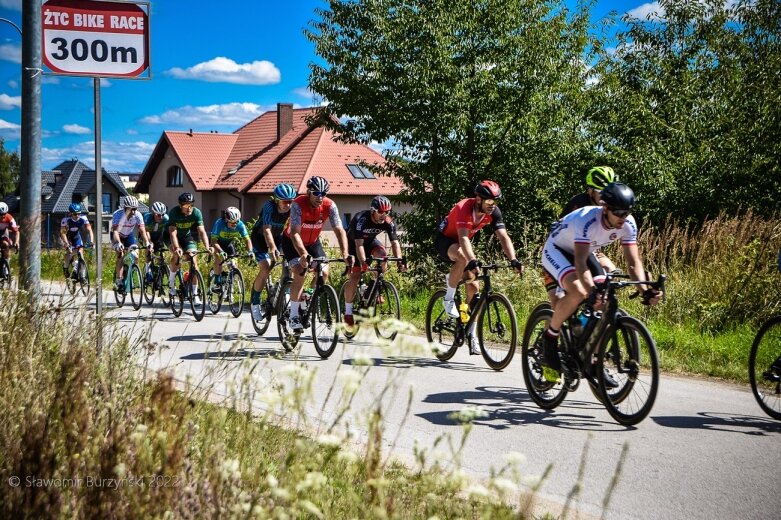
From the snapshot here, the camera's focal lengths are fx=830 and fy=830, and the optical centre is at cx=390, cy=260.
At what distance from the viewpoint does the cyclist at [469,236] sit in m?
9.18

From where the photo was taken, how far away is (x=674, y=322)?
11648 mm

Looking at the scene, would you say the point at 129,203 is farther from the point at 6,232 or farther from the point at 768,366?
the point at 768,366

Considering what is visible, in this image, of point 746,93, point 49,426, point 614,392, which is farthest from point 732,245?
point 49,426

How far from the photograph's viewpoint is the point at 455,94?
17.3 meters

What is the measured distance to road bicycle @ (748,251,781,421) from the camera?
6.97 m

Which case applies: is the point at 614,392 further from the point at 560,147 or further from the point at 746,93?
the point at 746,93

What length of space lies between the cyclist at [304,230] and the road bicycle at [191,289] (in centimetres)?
378

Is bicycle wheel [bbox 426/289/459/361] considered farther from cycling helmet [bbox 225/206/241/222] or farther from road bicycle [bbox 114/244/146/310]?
road bicycle [bbox 114/244/146/310]

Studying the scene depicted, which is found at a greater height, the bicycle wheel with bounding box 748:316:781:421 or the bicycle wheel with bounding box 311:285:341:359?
the bicycle wheel with bounding box 311:285:341:359

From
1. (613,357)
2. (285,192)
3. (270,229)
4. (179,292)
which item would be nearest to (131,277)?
(179,292)

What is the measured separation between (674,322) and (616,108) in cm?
1035

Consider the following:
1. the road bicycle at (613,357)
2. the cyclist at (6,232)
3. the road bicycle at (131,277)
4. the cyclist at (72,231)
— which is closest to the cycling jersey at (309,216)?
the road bicycle at (613,357)

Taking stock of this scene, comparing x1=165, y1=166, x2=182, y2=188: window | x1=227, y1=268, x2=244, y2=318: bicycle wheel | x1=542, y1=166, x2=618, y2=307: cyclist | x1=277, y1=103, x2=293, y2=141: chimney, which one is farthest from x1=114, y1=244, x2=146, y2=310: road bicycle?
x1=165, y1=166, x2=182, y2=188: window

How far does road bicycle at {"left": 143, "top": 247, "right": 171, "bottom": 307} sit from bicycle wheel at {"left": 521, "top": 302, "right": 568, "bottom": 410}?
9.46m
